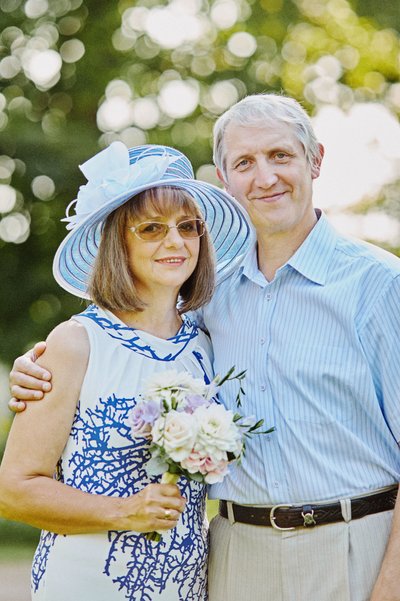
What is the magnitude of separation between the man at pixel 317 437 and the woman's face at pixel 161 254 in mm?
366

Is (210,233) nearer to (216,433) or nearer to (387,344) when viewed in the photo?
(387,344)

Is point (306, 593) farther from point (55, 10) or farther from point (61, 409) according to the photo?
point (55, 10)

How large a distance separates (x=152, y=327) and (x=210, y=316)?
1.13ft

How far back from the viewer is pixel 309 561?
379 cm

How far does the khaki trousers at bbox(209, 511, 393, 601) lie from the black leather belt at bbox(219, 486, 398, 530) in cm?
2

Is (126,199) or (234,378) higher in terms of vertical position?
(126,199)

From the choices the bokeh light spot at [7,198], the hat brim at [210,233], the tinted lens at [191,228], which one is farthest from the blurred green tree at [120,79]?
the tinted lens at [191,228]

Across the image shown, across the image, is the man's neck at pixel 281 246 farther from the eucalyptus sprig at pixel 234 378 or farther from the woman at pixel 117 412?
the eucalyptus sprig at pixel 234 378

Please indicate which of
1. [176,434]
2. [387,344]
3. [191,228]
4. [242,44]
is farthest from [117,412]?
[242,44]

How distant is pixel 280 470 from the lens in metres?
3.85

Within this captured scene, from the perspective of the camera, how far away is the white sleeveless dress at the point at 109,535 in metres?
3.77

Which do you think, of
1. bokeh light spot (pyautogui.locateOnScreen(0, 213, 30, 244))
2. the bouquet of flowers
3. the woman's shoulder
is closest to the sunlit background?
bokeh light spot (pyautogui.locateOnScreen(0, 213, 30, 244))

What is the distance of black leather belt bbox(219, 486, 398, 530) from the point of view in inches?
149

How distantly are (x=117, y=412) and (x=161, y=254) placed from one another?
69 centimetres
